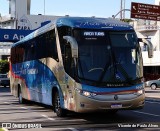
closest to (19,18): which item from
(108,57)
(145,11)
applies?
(145,11)

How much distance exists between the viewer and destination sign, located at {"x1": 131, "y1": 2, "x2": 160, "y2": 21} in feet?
150

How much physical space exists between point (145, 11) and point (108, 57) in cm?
3444

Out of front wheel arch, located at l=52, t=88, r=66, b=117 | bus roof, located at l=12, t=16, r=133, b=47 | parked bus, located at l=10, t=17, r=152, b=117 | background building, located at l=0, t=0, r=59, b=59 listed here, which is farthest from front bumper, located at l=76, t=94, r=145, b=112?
background building, located at l=0, t=0, r=59, b=59

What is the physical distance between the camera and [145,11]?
153ft

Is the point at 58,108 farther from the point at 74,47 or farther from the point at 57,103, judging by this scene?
the point at 74,47

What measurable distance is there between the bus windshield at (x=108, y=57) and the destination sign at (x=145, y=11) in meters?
32.5

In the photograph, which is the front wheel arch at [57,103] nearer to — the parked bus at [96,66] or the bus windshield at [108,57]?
the parked bus at [96,66]

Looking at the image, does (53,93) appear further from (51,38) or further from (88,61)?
(88,61)

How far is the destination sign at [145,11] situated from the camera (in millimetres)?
45697

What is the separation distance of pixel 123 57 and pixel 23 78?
9.07 meters

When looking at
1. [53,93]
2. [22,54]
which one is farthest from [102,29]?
[22,54]

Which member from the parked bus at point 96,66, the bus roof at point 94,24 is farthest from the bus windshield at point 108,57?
the bus roof at point 94,24

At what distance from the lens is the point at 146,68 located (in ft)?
198

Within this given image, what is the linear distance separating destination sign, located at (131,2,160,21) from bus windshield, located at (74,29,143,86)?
107 ft
